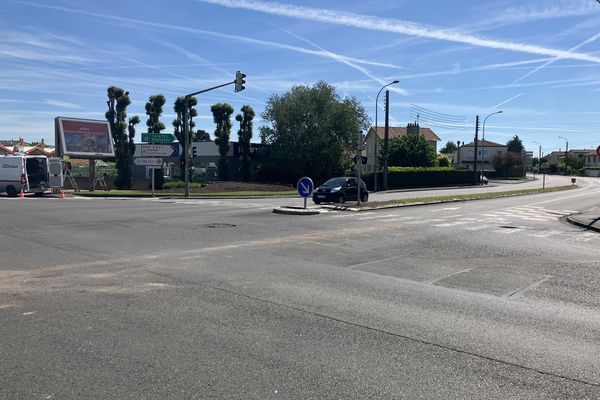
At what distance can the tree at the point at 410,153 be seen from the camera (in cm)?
7031

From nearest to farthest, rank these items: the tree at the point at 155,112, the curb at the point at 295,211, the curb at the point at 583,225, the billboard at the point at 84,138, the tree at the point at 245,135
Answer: the curb at the point at 583,225 → the curb at the point at 295,211 → the billboard at the point at 84,138 → the tree at the point at 155,112 → the tree at the point at 245,135

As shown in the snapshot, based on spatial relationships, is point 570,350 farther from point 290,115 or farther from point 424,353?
point 290,115

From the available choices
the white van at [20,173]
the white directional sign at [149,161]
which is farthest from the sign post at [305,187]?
the white van at [20,173]

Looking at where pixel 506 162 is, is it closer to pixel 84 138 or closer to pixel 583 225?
pixel 84 138

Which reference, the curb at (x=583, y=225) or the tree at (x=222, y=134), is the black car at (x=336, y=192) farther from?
the tree at (x=222, y=134)

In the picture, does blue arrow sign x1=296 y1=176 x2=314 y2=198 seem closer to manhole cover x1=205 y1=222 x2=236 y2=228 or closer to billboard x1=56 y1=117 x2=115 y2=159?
manhole cover x1=205 y1=222 x2=236 y2=228

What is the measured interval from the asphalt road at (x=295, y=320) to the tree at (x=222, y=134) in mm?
45214

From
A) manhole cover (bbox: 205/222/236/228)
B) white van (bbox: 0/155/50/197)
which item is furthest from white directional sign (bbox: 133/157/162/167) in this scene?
manhole cover (bbox: 205/222/236/228)

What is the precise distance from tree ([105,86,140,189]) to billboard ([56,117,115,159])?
2554mm

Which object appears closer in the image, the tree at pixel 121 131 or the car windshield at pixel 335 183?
the car windshield at pixel 335 183

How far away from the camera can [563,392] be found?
3.91 metres

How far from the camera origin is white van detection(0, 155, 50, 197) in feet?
110

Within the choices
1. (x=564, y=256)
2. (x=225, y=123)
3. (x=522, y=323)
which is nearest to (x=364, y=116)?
(x=225, y=123)

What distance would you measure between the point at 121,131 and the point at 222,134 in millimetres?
10848
